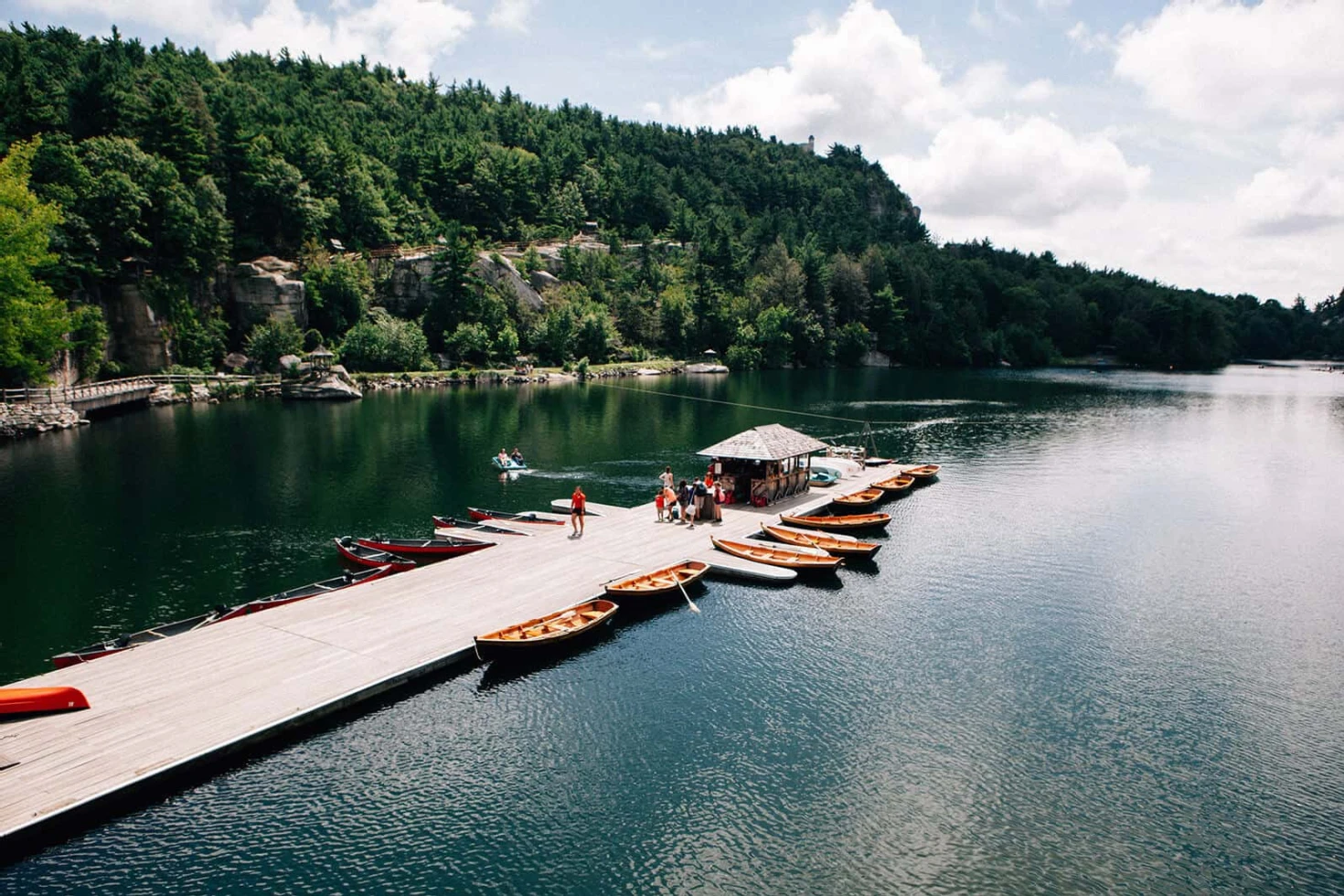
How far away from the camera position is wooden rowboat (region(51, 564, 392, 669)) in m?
22.7

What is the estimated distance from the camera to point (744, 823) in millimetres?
17453

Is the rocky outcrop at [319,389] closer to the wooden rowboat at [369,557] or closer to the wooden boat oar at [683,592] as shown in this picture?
the wooden rowboat at [369,557]

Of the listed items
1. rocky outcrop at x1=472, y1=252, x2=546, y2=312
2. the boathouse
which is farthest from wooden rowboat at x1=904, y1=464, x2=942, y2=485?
rocky outcrop at x1=472, y1=252, x2=546, y2=312

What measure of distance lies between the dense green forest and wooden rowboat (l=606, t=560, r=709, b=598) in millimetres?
65994

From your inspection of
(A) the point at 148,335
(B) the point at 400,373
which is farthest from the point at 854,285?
(A) the point at 148,335

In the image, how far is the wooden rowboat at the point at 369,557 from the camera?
105ft

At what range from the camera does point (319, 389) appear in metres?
93.4

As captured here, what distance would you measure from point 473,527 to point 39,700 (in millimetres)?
20501

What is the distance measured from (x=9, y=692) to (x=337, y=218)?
117 meters

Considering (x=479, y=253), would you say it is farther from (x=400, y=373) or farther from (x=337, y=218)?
(x=400, y=373)

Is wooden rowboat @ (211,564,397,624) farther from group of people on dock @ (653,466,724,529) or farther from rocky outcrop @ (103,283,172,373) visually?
rocky outcrop @ (103,283,172,373)

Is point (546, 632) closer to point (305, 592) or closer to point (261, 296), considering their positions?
point (305, 592)

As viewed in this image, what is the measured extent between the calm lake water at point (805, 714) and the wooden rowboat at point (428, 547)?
2.56 metres

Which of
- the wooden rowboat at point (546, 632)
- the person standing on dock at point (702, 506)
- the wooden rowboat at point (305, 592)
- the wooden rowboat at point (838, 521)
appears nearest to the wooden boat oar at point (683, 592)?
the wooden rowboat at point (546, 632)
